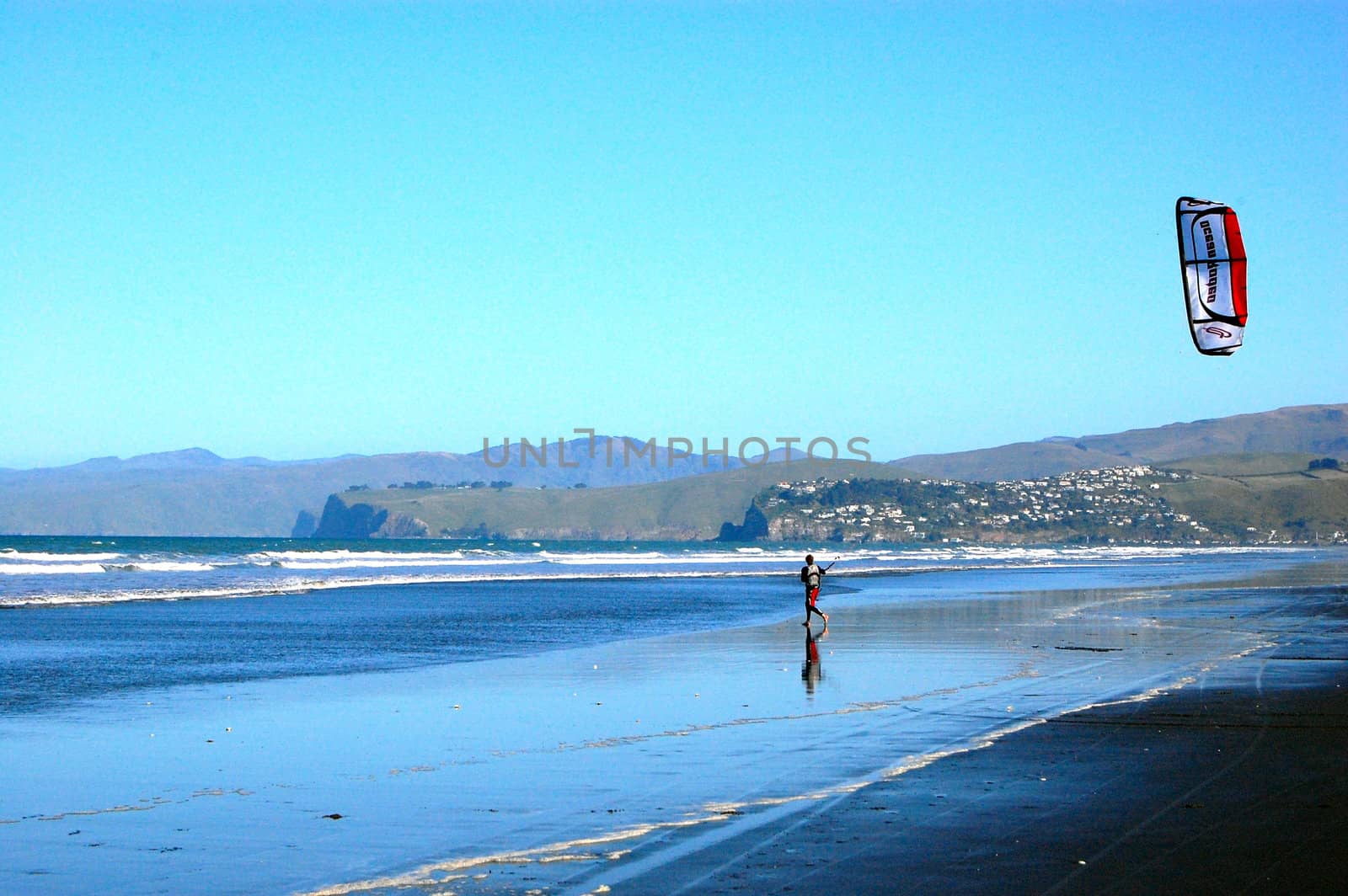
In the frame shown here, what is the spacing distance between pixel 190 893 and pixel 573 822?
2600 millimetres

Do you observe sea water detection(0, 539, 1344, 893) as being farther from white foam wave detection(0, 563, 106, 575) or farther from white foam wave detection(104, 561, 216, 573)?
white foam wave detection(104, 561, 216, 573)

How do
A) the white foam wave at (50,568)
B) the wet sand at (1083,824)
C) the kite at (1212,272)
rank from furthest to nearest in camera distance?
the white foam wave at (50,568), the kite at (1212,272), the wet sand at (1083,824)

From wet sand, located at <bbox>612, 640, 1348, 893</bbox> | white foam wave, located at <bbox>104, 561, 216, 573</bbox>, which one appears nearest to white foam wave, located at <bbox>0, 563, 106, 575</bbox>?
white foam wave, located at <bbox>104, 561, 216, 573</bbox>

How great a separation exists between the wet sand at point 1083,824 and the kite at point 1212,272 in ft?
21.9

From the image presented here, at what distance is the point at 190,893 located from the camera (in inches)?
290

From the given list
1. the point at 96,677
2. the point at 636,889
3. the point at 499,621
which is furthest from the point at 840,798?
the point at 499,621

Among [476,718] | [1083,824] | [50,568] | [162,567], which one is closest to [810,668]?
[476,718]

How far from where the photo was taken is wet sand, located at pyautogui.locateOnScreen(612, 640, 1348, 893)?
7.41 meters

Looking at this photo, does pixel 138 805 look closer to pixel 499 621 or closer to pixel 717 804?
pixel 717 804

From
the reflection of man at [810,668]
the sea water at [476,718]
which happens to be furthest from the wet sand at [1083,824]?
the reflection of man at [810,668]

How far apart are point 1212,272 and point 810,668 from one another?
8.01m

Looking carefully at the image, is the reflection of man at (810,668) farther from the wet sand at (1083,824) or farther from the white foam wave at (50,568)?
the white foam wave at (50,568)

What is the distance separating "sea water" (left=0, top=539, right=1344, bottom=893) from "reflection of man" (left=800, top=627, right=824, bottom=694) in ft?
0.43

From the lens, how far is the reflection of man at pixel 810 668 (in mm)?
17766
